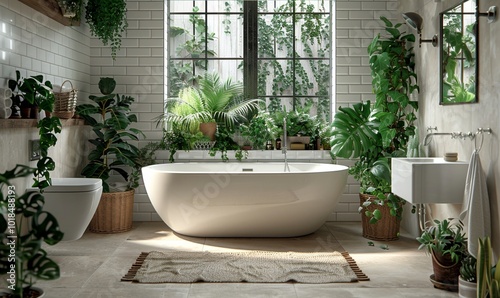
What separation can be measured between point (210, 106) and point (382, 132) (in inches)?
82.1

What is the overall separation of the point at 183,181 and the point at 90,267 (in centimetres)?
114

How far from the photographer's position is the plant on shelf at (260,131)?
641cm

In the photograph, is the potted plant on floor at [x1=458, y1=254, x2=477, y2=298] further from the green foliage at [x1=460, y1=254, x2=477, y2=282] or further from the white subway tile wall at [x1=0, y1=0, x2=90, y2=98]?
the white subway tile wall at [x1=0, y1=0, x2=90, y2=98]

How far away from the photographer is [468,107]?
4.35 metres

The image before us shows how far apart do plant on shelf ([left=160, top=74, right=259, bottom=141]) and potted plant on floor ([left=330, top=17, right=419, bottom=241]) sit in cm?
133

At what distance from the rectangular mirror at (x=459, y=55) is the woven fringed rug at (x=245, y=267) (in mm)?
1566

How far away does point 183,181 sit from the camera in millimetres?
5219

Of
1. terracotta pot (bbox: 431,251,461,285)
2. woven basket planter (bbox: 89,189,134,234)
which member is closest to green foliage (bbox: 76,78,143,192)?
woven basket planter (bbox: 89,189,134,234)

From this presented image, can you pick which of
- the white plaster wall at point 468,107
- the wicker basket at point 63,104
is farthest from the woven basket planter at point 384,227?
the wicker basket at point 63,104

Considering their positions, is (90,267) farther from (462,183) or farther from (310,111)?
(310,111)

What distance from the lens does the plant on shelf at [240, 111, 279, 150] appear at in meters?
6.41

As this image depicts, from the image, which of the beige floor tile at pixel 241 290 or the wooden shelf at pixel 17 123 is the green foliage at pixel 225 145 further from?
the beige floor tile at pixel 241 290

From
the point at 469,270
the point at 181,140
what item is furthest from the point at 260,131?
the point at 469,270

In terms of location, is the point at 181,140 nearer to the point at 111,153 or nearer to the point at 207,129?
the point at 207,129
